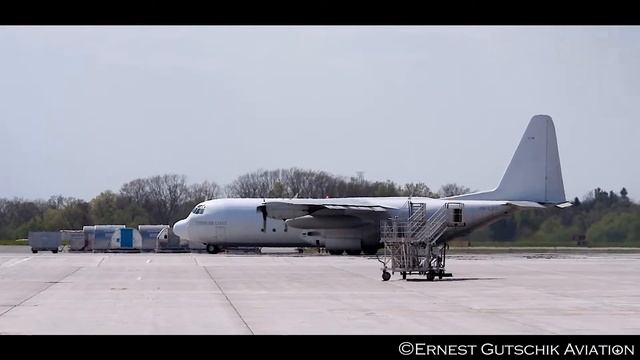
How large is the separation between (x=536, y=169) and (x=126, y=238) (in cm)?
3004

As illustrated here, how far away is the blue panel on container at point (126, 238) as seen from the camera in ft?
229

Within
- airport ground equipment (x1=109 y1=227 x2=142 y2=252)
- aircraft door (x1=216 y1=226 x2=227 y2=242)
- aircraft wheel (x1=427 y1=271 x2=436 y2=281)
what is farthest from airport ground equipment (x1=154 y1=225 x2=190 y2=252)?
aircraft wheel (x1=427 y1=271 x2=436 y2=281)

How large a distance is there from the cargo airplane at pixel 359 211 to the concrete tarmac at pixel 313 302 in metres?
17.0

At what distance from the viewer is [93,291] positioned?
26547mm

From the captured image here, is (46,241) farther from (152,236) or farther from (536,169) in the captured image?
(536,169)

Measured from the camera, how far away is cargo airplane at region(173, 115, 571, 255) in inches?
2199

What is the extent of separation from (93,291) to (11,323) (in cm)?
895

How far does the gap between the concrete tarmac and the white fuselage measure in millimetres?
19246

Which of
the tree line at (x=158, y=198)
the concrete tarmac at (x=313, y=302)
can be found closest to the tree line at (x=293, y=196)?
the tree line at (x=158, y=198)

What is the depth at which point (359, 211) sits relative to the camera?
57312 millimetres
